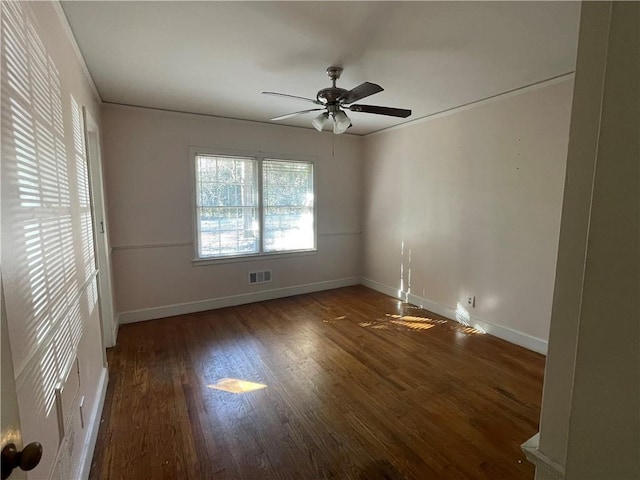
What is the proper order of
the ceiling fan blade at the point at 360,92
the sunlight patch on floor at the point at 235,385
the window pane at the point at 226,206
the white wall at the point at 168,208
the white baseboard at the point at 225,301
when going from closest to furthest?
the ceiling fan blade at the point at 360,92, the sunlight patch on floor at the point at 235,385, the white wall at the point at 168,208, the white baseboard at the point at 225,301, the window pane at the point at 226,206

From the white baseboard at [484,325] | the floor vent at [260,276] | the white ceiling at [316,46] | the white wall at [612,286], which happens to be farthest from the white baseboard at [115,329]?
the white wall at [612,286]

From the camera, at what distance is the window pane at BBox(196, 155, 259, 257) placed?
13.5ft

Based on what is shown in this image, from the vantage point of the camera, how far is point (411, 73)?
271 centimetres

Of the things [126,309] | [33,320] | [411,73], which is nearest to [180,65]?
[411,73]

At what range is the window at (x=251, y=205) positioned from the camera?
164 inches

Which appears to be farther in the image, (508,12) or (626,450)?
(508,12)

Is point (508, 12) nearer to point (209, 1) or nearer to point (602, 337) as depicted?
point (209, 1)


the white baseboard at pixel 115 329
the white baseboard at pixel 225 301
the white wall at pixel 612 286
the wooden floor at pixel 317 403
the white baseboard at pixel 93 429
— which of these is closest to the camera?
the white wall at pixel 612 286

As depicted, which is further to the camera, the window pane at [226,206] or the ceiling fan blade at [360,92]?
the window pane at [226,206]

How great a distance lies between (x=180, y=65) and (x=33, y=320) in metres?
2.21

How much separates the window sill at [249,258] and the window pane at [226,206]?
7 cm

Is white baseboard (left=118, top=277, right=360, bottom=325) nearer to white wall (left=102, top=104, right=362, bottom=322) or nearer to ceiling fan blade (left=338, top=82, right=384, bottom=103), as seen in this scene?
white wall (left=102, top=104, right=362, bottom=322)

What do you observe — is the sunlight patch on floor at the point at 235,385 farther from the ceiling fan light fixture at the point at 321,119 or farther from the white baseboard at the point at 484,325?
the white baseboard at the point at 484,325

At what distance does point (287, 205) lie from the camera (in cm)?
476
